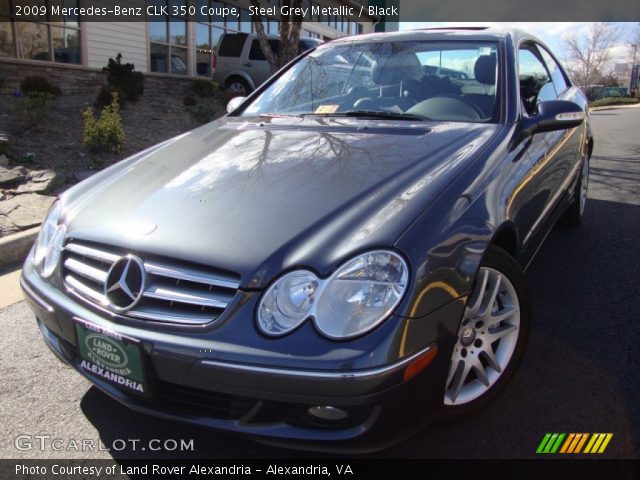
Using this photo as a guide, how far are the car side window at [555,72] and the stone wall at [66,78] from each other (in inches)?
362

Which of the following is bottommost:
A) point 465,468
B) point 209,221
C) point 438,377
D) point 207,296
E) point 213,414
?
point 465,468

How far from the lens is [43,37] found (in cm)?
1169

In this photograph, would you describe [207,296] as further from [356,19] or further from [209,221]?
[356,19]

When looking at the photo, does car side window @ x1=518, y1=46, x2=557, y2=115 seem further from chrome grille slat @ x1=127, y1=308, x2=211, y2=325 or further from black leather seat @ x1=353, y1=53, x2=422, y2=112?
chrome grille slat @ x1=127, y1=308, x2=211, y2=325

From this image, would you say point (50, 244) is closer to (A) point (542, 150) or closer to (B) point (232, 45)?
(A) point (542, 150)

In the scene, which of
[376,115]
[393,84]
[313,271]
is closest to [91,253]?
[313,271]

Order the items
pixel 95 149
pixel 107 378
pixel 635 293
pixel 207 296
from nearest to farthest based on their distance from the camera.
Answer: pixel 207 296 → pixel 107 378 → pixel 635 293 → pixel 95 149

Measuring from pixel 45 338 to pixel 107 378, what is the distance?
52 cm

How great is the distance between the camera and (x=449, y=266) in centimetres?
189

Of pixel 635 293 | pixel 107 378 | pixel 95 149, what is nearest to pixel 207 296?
pixel 107 378

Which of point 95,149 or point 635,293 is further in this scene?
→ point 95,149

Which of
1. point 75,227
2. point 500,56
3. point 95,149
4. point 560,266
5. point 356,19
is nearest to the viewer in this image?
→ point 75,227

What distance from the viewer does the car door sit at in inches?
114

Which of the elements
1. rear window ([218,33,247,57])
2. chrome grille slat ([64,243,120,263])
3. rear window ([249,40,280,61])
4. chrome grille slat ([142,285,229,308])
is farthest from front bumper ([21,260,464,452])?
rear window ([218,33,247,57])
